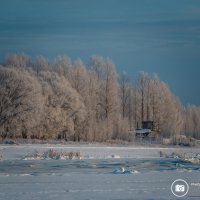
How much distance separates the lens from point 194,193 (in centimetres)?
1188

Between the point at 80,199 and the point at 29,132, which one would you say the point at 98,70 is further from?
the point at 80,199

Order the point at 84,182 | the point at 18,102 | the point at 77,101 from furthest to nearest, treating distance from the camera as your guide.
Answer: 1. the point at 77,101
2. the point at 18,102
3. the point at 84,182

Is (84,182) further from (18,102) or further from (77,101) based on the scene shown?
(77,101)

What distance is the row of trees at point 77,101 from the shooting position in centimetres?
4391

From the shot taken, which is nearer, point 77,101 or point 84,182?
point 84,182

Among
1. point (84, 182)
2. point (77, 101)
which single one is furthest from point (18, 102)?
point (84, 182)

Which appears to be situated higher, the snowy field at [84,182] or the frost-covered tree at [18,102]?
the frost-covered tree at [18,102]

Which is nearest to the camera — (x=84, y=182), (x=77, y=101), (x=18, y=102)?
(x=84, y=182)

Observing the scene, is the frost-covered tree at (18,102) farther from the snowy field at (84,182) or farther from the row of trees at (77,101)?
the snowy field at (84,182)

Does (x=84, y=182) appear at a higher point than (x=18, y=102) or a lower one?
lower

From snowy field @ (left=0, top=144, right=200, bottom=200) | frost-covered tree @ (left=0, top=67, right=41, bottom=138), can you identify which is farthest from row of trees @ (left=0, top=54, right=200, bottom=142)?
snowy field @ (left=0, top=144, right=200, bottom=200)

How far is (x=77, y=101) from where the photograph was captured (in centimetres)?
4856

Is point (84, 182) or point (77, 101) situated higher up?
point (77, 101)

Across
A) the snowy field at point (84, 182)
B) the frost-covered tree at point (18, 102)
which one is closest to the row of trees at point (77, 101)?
the frost-covered tree at point (18, 102)
